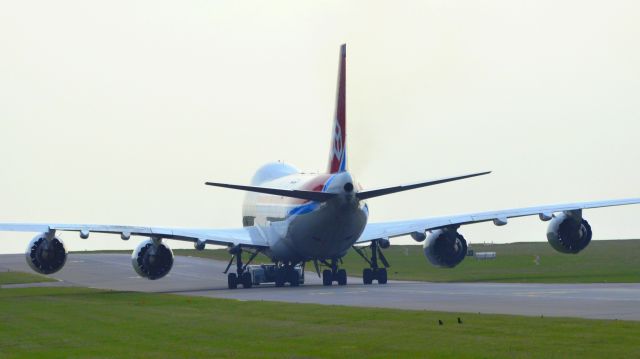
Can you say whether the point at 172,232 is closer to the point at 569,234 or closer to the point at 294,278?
the point at 294,278

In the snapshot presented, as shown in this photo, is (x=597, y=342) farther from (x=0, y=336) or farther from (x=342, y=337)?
(x=0, y=336)

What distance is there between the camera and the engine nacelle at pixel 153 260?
56938 mm

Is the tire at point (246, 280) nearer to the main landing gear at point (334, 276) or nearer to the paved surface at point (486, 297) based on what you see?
the paved surface at point (486, 297)

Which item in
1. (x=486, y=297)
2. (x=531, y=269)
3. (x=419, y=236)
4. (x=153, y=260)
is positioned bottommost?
(x=486, y=297)

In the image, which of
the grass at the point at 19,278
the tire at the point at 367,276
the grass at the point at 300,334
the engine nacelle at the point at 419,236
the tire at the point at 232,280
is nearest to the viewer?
the grass at the point at 300,334

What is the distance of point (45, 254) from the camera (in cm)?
5578

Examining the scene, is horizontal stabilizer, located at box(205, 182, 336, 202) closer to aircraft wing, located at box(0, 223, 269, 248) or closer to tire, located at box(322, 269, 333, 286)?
aircraft wing, located at box(0, 223, 269, 248)

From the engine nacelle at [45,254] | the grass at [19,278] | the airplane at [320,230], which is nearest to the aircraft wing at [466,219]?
the airplane at [320,230]

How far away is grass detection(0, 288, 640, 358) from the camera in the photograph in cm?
2548

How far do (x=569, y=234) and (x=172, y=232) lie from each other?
738 inches

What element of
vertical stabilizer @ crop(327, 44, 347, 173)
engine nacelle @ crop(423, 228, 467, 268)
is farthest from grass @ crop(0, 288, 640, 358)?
engine nacelle @ crop(423, 228, 467, 268)

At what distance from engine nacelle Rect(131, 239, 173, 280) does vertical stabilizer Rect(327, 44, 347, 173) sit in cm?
924

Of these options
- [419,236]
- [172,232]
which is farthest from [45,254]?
[419,236]

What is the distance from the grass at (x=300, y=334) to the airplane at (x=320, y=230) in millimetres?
14341
